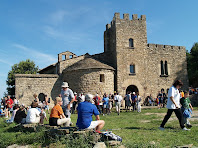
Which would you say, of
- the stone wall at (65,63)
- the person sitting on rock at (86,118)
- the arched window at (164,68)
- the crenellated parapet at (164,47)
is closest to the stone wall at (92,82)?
the stone wall at (65,63)

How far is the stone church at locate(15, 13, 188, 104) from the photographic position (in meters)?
21.8

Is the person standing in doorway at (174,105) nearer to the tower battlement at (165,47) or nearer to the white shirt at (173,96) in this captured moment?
the white shirt at (173,96)

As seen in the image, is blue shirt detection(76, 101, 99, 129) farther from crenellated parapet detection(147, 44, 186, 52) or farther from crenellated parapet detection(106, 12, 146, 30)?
crenellated parapet detection(147, 44, 186, 52)

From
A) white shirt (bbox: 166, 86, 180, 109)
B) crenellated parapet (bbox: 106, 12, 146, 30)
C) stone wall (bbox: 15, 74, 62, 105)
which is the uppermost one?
crenellated parapet (bbox: 106, 12, 146, 30)

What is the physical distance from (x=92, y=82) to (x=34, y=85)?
7030 millimetres

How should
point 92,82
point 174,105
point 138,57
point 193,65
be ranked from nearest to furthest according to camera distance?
point 174,105
point 92,82
point 138,57
point 193,65

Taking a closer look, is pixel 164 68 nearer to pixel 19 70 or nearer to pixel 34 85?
pixel 34 85

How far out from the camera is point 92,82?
2148cm

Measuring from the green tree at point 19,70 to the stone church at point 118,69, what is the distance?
64.4 feet

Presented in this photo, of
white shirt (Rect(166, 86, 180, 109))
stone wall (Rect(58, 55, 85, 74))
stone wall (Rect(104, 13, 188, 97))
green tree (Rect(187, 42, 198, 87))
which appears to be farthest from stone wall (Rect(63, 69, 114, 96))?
green tree (Rect(187, 42, 198, 87))

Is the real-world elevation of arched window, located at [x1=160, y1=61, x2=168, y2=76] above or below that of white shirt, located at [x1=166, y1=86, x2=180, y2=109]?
above

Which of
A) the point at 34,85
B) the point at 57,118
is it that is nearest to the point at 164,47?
the point at 34,85

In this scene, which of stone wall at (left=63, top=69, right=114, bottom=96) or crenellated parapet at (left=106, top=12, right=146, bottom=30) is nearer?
stone wall at (left=63, top=69, right=114, bottom=96)

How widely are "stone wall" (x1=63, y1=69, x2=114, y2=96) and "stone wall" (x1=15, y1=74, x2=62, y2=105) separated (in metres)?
3.34
